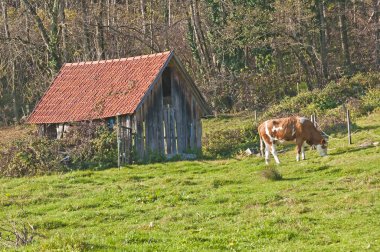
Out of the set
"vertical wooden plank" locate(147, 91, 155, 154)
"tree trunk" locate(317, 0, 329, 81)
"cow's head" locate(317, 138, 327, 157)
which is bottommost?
"cow's head" locate(317, 138, 327, 157)

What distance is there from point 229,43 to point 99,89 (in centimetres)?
1734

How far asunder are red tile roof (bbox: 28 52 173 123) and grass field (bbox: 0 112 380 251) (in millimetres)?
4003

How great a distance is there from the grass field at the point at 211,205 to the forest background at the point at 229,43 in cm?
1943

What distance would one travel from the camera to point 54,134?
1294 inches

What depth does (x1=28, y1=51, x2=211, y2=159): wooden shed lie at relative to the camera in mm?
31031

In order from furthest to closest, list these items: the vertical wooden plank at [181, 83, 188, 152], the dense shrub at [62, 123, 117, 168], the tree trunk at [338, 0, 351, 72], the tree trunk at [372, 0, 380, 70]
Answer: the tree trunk at [338, 0, 351, 72], the tree trunk at [372, 0, 380, 70], the vertical wooden plank at [181, 83, 188, 152], the dense shrub at [62, 123, 117, 168]

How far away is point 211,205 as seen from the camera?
1934cm

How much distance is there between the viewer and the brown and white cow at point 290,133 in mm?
27234

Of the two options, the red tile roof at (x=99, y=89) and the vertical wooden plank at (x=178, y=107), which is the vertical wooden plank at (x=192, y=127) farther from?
the red tile roof at (x=99, y=89)

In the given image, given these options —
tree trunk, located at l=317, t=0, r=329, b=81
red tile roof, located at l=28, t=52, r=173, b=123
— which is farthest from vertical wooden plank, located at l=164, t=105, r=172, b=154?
tree trunk, located at l=317, t=0, r=329, b=81

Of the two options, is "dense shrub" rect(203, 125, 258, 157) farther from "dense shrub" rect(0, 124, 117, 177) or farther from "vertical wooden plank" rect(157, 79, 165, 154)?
"dense shrub" rect(0, 124, 117, 177)

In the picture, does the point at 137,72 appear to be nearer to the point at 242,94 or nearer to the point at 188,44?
the point at 242,94

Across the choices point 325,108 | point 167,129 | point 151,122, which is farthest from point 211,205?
point 325,108

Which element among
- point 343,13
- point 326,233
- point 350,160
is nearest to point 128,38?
point 343,13
